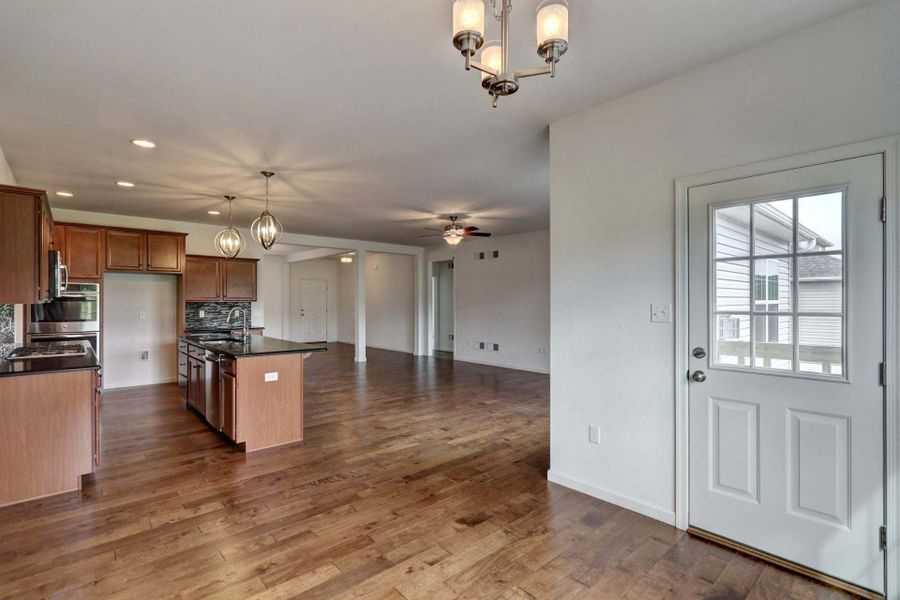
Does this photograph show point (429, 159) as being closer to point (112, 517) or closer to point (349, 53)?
point (349, 53)

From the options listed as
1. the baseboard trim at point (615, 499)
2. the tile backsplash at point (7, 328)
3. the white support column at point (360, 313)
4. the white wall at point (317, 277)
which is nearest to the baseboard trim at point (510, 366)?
the white support column at point (360, 313)

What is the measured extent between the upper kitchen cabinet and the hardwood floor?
1.44 meters

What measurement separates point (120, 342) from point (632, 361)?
23.8 ft

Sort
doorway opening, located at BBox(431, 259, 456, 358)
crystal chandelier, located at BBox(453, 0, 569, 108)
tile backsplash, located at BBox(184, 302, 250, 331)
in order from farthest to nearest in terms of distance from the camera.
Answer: doorway opening, located at BBox(431, 259, 456, 358)
tile backsplash, located at BBox(184, 302, 250, 331)
crystal chandelier, located at BBox(453, 0, 569, 108)

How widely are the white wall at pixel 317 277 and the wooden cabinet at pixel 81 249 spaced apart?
6.22 metres

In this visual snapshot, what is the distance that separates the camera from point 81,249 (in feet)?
19.1

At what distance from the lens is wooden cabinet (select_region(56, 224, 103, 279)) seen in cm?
571

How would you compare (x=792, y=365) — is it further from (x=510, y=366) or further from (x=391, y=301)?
(x=391, y=301)

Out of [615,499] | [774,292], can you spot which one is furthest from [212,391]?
[774,292]

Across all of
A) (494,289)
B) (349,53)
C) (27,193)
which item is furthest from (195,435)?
(494,289)

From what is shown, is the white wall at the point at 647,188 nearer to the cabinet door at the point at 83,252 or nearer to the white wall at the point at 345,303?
the cabinet door at the point at 83,252

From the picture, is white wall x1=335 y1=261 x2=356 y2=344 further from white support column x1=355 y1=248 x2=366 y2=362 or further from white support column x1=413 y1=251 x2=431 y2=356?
white support column x1=355 y1=248 x2=366 y2=362

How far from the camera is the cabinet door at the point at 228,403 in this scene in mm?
3850

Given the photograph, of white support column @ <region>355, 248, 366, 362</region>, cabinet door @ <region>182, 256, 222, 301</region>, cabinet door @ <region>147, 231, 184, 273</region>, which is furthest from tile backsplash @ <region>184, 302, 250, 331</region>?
white support column @ <region>355, 248, 366, 362</region>
